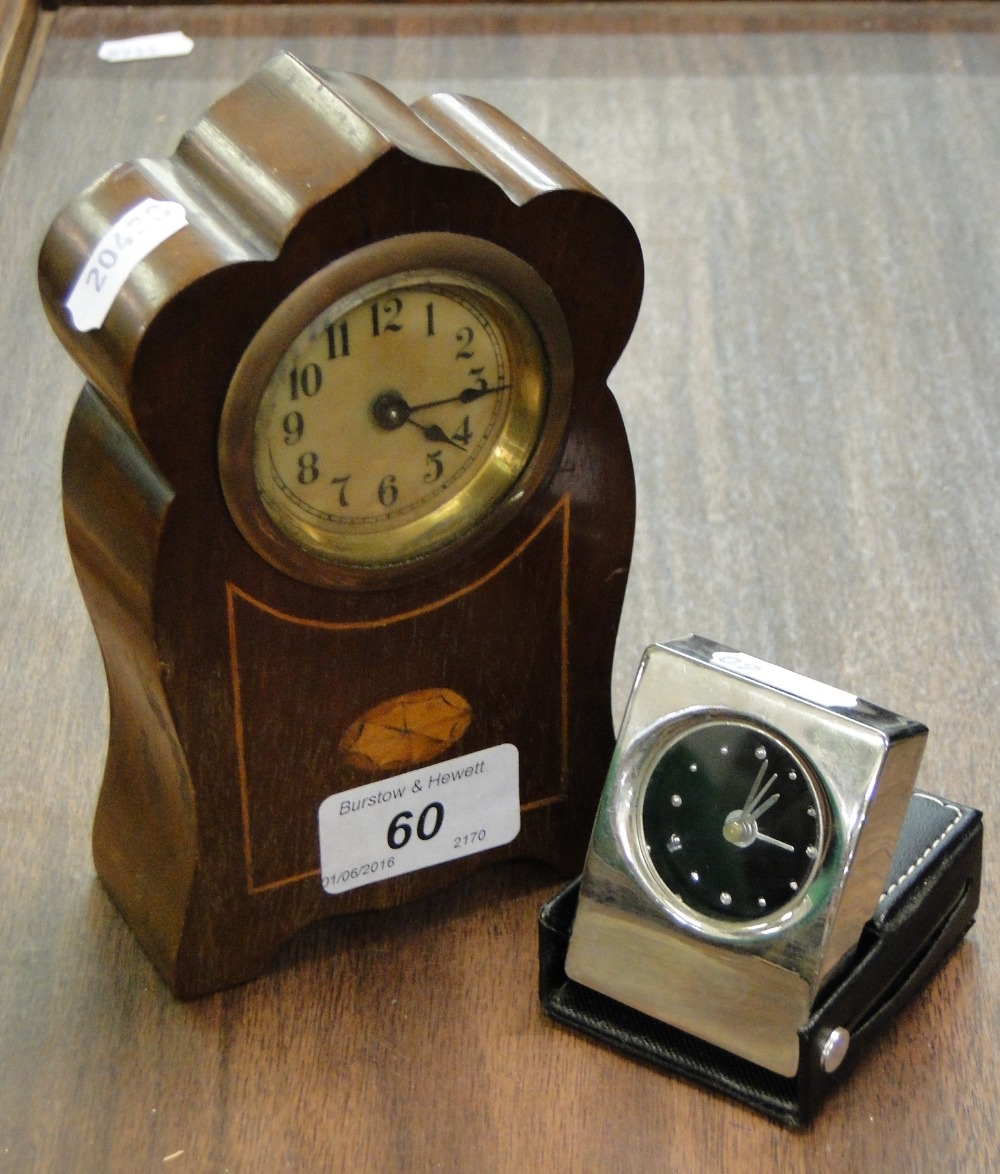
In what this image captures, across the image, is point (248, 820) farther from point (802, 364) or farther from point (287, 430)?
point (802, 364)

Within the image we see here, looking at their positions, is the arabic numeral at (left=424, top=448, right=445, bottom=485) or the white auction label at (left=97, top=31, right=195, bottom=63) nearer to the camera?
the arabic numeral at (left=424, top=448, right=445, bottom=485)

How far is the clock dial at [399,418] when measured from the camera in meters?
0.96

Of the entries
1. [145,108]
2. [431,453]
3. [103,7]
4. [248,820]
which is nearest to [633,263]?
[431,453]

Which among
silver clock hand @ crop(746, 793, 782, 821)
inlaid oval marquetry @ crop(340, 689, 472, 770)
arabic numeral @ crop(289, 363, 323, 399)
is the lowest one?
inlaid oval marquetry @ crop(340, 689, 472, 770)

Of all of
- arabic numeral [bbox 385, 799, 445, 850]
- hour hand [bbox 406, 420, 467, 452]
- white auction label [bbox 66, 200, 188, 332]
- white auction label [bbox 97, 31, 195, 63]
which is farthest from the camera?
white auction label [bbox 97, 31, 195, 63]

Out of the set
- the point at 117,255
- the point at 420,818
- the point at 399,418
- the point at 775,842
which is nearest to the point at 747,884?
the point at 775,842

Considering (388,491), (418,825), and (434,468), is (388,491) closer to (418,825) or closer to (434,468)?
(434,468)

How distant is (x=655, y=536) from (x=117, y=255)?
73 centimetres

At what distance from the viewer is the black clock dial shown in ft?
3.26

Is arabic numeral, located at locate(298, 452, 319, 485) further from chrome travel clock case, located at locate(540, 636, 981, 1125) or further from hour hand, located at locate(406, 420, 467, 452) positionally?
chrome travel clock case, located at locate(540, 636, 981, 1125)

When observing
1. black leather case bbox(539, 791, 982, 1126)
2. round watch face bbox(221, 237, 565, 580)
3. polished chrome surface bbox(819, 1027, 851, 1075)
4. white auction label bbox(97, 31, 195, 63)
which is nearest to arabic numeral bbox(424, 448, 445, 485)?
round watch face bbox(221, 237, 565, 580)

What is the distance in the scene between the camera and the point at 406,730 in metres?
1.10

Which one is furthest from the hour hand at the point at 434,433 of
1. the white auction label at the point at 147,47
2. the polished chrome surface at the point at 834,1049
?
the white auction label at the point at 147,47

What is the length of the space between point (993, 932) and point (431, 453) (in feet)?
1.65
